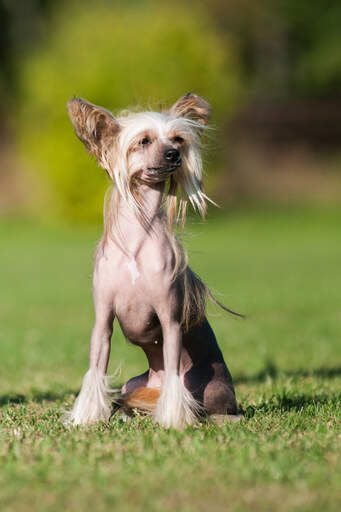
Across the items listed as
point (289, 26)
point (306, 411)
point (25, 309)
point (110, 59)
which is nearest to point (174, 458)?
point (306, 411)

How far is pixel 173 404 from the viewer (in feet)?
13.9

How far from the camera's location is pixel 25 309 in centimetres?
1264

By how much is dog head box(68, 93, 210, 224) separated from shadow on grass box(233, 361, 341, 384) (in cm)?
283

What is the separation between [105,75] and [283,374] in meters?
26.4

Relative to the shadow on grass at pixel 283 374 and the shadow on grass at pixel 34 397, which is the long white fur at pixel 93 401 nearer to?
the shadow on grass at pixel 34 397

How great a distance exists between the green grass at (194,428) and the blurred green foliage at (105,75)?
55.1ft

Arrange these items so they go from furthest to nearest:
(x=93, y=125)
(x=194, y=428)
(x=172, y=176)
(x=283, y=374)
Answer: (x=283, y=374), (x=172, y=176), (x=194, y=428), (x=93, y=125)

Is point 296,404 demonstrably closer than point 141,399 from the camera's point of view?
No

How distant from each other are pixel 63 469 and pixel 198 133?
2.04 m

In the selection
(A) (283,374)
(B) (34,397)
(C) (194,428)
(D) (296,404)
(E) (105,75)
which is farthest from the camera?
(E) (105,75)

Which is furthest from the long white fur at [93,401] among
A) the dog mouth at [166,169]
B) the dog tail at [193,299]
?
the dog mouth at [166,169]

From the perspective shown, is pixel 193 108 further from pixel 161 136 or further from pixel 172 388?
pixel 172 388

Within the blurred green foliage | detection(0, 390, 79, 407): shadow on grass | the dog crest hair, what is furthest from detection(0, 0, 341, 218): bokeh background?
the dog crest hair

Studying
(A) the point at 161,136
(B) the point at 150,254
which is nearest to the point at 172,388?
(B) the point at 150,254
